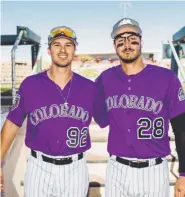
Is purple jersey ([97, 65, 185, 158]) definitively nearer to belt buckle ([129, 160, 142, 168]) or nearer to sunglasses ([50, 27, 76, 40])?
belt buckle ([129, 160, 142, 168])

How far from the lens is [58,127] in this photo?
2309 mm

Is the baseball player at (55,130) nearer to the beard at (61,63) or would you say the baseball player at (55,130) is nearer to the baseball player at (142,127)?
the beard at (61,63)

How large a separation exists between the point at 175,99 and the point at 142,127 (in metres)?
0.36

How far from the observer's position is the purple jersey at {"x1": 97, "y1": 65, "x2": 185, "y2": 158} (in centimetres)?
228

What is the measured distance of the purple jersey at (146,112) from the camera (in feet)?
7.48

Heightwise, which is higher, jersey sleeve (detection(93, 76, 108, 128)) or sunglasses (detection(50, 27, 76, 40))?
sunglasses (detection(50, 27, 76, 40))

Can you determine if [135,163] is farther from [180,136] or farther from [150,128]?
[180,136]

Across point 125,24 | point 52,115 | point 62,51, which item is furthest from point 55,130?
point 125,24

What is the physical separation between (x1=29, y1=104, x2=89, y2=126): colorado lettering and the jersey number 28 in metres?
0.51

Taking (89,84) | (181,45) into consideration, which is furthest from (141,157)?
(181,45)

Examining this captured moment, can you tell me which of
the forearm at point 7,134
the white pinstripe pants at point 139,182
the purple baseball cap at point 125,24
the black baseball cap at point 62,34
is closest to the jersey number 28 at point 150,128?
the white pinstripe pants at point 139,182

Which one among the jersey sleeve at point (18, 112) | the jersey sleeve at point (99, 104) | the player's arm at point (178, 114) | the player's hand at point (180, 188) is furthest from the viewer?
the jersey sleeve at point (99, 104)

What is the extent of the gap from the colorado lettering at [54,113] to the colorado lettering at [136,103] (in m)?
0.31

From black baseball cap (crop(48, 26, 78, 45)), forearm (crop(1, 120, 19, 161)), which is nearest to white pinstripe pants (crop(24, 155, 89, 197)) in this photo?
forearm (crop(1, 120, 19, 161))
